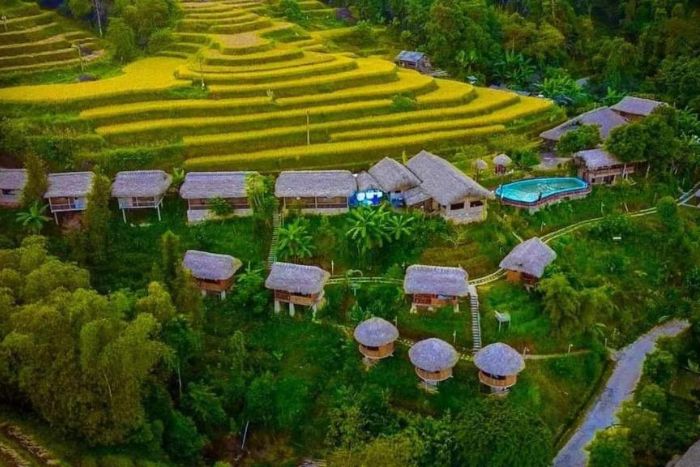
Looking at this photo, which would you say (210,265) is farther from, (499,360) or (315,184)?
(499,360)

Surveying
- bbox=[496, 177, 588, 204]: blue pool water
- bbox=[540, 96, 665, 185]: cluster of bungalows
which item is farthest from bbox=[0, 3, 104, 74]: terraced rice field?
bbox=[540, 96, 665, 185]: cluster of bungalows

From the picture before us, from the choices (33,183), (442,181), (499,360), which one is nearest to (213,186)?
(33,183)

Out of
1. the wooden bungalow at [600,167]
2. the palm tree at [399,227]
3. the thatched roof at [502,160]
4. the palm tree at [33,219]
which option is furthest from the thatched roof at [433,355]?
the palm tree at [33,219]

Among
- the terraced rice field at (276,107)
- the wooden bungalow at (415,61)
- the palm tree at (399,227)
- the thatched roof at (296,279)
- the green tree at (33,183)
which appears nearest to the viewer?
the thatched roof at (296,279)

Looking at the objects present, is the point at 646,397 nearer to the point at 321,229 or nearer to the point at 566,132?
the point at 321,229

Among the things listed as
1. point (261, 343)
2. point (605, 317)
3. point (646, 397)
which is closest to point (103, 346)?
point (261, 343)

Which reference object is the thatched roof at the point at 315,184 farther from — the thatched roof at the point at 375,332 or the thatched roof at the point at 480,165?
the thatched roof at the point at 375,332
